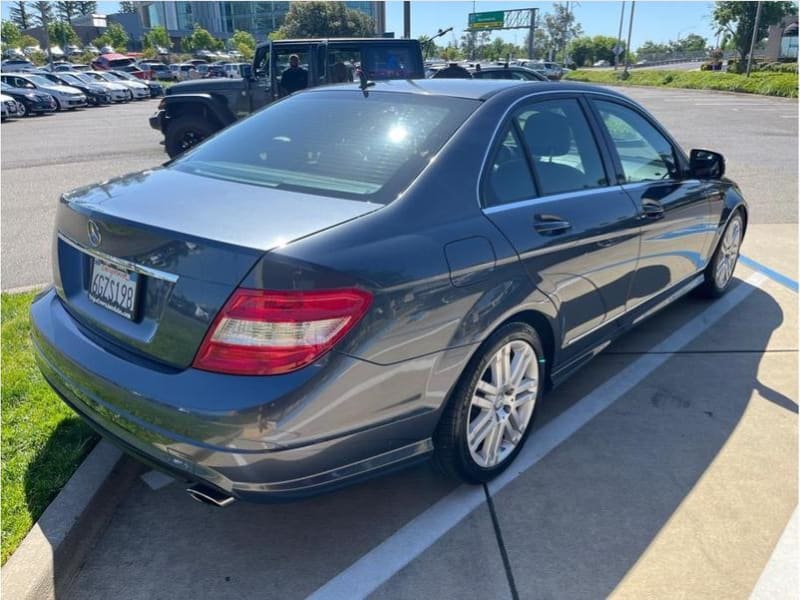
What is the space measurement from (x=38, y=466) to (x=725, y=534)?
2911 mm

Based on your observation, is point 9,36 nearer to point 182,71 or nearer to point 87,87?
point 182,71

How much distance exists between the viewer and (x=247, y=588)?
2.33m

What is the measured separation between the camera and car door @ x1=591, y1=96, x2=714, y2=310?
3.62 m

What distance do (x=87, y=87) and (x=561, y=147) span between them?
33053 millimetres

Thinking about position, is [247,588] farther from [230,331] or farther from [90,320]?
[90,320]

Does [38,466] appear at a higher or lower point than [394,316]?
lower

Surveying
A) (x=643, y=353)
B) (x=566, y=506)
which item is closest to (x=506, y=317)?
(x=566, y=506)

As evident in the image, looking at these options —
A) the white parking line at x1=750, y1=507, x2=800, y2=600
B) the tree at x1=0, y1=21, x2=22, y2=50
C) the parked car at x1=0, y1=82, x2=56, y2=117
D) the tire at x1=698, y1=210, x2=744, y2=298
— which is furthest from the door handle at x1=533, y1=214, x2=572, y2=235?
the tree at x1=0, y1=21, x2=22, y2=50

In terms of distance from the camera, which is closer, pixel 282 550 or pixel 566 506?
pixel 282 550

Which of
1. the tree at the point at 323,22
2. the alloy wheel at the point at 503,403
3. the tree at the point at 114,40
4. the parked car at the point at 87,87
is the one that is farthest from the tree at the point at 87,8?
the alloy wheel at the point at 503,403

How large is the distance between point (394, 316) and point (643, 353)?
2662 mm

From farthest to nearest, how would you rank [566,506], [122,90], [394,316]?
[122,90] < [566,506] < [394,316]

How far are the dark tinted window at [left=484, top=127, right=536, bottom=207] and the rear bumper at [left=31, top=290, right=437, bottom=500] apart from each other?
2.93 ft

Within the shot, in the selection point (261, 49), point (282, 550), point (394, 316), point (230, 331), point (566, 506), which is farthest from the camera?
point (261, 49)
